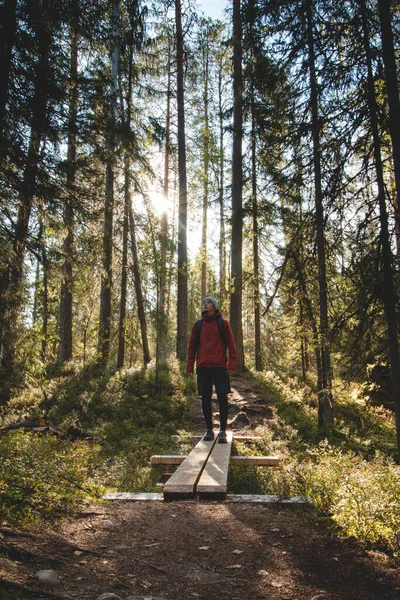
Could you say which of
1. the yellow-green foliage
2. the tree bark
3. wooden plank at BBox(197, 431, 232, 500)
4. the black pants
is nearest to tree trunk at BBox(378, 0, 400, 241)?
the black pants

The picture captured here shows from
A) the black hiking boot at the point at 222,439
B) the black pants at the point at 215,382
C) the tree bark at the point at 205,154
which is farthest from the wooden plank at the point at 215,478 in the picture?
the tree bark at the point at 205,154

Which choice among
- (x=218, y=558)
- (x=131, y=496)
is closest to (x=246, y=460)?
(x=131, y=496)

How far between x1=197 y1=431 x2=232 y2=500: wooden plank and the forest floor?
12.4 inches

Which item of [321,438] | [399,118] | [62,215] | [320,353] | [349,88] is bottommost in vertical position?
[321,438]

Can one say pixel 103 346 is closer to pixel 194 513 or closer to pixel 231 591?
pixel 194 513

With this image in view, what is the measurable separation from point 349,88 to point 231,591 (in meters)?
7.53

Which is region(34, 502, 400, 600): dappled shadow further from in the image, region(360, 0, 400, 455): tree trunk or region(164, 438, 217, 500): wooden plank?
region(360, 0, 400, 455): tree trunk

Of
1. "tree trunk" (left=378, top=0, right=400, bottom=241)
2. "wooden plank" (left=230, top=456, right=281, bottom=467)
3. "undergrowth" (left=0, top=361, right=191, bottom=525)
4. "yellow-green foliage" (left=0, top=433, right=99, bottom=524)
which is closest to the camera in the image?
"yellow-green foliage" (left=0, top=433, right=99, bottom=524)

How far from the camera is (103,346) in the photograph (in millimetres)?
15945

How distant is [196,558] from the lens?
3414 millimetres

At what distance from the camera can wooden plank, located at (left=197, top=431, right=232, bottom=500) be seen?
16.4 feet

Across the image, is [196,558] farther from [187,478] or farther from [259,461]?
[259,461]

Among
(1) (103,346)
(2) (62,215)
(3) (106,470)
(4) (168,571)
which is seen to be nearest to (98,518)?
(4) (168,571)

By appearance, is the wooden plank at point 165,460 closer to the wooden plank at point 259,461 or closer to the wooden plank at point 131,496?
the wooden plank at point 259,461
